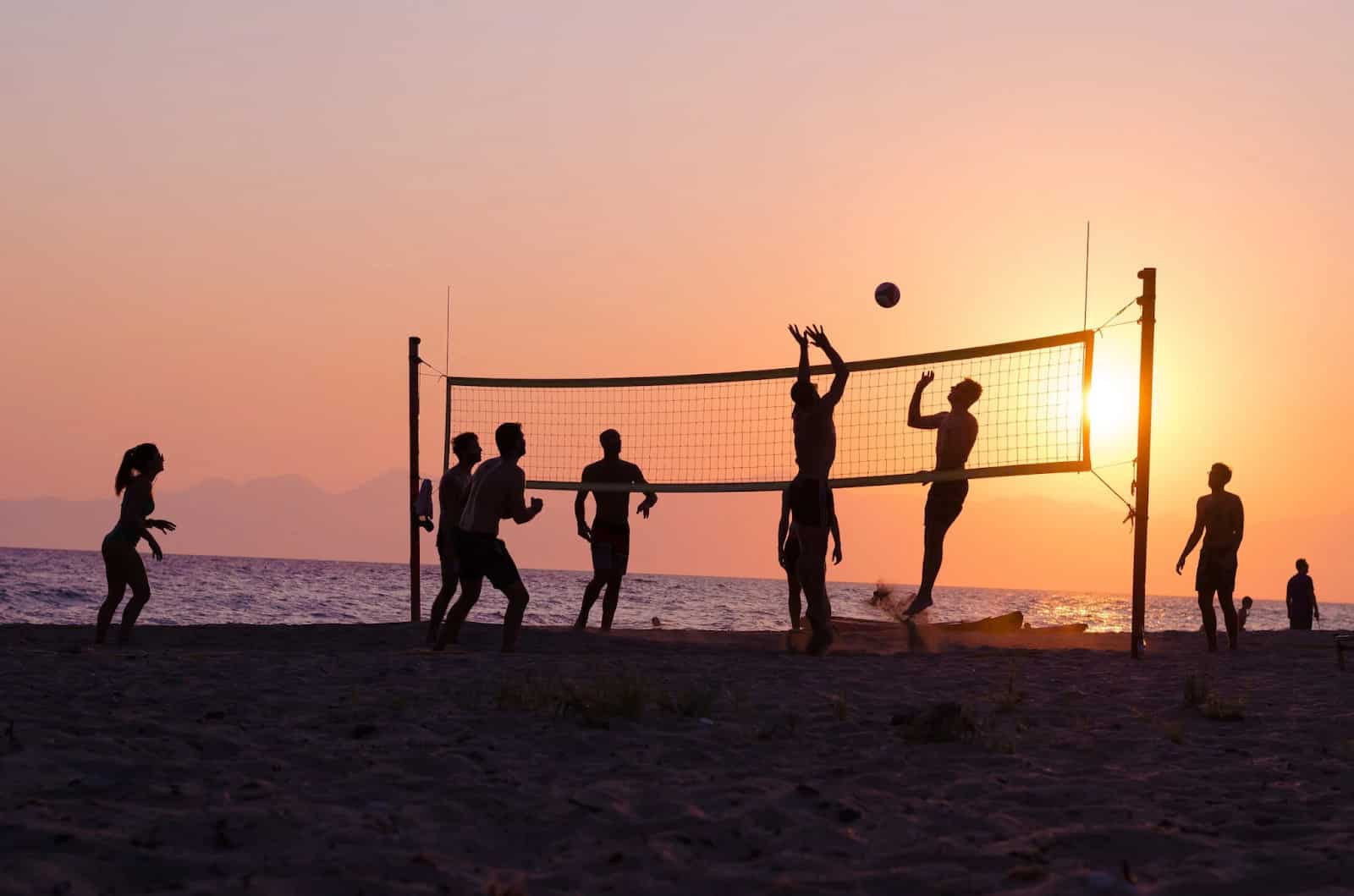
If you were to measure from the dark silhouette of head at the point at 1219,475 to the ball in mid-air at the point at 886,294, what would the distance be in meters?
3.03

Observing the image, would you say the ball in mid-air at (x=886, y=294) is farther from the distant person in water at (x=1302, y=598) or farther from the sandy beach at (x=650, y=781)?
the distant person in water at (x=1302, y=598)

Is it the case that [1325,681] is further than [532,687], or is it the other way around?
[1325,681]

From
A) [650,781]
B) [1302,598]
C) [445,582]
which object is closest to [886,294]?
[445,582]

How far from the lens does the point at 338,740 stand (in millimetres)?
4965

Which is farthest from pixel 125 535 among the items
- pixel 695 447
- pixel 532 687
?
pixel 695 447

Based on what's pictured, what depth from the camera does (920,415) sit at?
10.0 m

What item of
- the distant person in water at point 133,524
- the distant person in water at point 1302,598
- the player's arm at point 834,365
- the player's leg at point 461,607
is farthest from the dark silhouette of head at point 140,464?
the distant person in water at point 1302,598

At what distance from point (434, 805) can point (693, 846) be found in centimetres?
86

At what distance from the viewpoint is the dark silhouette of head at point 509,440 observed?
8493mm

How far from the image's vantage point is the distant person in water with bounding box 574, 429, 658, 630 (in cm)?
1138

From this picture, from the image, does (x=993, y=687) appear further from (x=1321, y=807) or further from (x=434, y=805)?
(x=434, y=805)

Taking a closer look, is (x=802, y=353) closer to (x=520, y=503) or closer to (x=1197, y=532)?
(x=520, y=503)

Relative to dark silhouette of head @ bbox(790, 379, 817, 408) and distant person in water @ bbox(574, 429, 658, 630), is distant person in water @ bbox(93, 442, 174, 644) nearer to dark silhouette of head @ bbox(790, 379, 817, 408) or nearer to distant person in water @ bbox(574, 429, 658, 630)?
distant person in water @ bbox(574, 429, 658, 630)

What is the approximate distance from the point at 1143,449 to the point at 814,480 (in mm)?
2642
